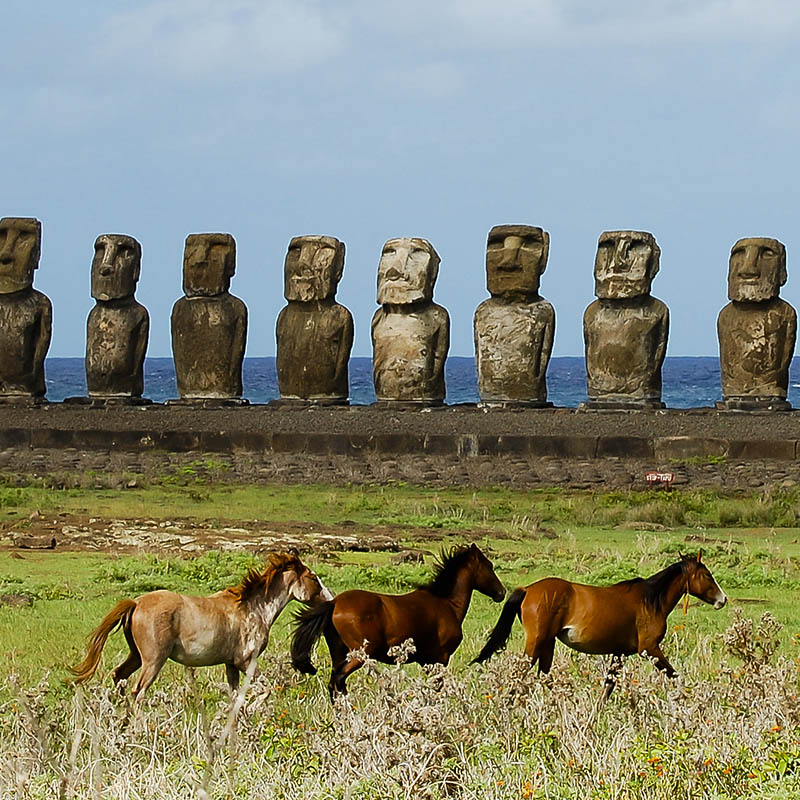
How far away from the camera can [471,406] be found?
1905 centimetres

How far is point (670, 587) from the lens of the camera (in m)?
6.30

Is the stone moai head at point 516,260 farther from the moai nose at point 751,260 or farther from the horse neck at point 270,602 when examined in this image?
the horse neck at point 270,602

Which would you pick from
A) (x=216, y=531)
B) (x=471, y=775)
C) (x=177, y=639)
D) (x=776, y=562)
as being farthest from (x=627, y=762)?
(x=216, y=531)

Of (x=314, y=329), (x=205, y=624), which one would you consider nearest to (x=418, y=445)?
(x=314, y=329)

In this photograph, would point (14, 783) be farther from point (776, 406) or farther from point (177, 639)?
point (776, 406)

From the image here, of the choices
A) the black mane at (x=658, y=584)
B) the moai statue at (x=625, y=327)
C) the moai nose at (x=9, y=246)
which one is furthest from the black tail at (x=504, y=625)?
the moai nose at (x=9, y=246)

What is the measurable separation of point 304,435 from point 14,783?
1335cm

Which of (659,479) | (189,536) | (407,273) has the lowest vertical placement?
(189,536)

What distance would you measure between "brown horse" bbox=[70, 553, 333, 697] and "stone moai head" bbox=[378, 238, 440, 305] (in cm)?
1330

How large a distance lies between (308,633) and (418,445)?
39.4 ft

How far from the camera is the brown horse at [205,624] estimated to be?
18.6 feet

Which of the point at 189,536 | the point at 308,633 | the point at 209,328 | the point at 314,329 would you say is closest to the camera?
the point at 308,633

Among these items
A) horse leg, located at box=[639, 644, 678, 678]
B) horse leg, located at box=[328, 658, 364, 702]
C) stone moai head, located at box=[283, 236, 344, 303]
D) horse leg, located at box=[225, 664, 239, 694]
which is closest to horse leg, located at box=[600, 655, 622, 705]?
horse leg, located at box=[639, 644, 678, 678]

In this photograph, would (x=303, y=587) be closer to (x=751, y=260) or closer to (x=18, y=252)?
(x=751, y=260)
